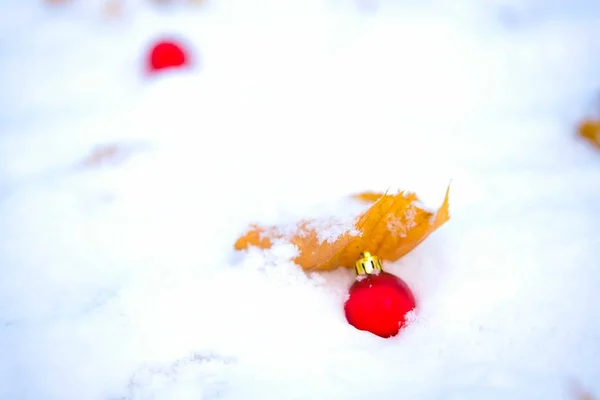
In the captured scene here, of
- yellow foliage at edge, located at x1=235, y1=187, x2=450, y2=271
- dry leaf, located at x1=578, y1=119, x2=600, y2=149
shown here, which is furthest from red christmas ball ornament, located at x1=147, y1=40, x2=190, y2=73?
dry leaf, located at x1=578, y1=119, x2=600, y2=149

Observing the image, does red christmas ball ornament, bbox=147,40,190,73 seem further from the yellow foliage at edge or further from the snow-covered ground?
the yellow foliage at edge

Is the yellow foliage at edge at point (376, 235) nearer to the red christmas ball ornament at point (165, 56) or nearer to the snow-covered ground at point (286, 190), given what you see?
the snow-covered ground at point (286, 190)

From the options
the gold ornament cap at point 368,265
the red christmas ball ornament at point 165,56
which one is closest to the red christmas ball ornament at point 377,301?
the gold ornament cap at point 368,265

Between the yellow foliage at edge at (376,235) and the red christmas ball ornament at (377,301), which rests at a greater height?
the yellow foliage at edge at (376,235)

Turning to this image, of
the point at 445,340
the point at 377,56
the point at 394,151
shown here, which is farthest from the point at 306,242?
the point at 377,56

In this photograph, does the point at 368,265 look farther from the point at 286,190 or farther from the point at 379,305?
the point at 286,190

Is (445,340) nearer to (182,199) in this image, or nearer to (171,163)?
(182,199)

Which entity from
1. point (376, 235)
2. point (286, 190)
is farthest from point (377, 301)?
point (286, 190)
